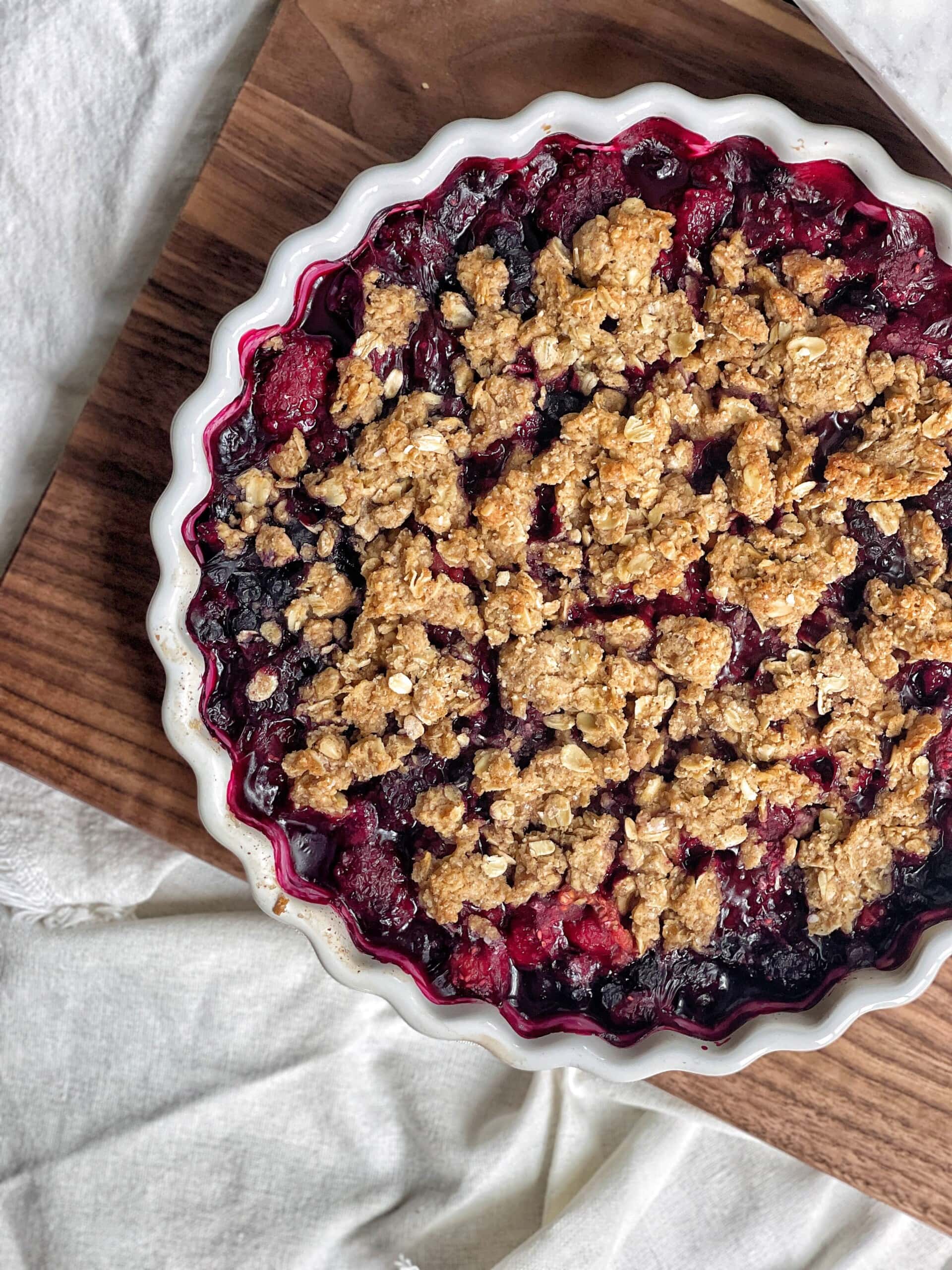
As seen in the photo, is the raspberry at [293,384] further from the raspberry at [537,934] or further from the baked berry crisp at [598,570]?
the raspberry at [537,934]

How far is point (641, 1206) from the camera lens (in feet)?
7.67

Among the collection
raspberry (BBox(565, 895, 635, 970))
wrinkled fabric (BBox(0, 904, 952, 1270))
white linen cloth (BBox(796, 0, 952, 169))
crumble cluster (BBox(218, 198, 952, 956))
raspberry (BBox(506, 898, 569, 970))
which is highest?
white linen cloth (BBox(796, 0, 952, 169))

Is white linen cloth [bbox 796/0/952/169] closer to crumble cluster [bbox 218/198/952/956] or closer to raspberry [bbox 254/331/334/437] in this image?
crumble cluster [bbox 218/198/952/956]

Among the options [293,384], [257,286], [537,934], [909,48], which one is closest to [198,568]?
[293,384]

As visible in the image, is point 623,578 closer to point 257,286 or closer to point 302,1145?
point 257,286

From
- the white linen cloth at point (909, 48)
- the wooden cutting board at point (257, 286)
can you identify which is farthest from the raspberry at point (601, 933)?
the white linen cloth at point (909, 48)

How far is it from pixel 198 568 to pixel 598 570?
1.87 ft

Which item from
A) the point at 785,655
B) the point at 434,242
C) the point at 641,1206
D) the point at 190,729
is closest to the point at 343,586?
the point at 190,729

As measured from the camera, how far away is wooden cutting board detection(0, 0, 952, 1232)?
6.05ft

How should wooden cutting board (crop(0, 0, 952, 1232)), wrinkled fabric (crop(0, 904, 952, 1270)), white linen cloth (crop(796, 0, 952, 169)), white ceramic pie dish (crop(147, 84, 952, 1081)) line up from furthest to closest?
wrinkled fabric (crop(0, 904, 952, 1270)), wooden cutting board (crop(0, 0, 952, 1232)), white linen cloth (crop(796, 0, 952, 169)), white ceramic pie dish (crop(147, 84, 952, 1081))

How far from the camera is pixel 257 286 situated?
1861 millimetres

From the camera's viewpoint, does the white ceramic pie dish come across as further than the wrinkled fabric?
No

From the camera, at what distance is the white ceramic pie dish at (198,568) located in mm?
1597

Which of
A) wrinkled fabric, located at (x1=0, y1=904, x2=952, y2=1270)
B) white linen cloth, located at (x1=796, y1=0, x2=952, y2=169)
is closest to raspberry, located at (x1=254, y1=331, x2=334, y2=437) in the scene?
white linen cloth, located at (x1=796, y1=0, x2=952, y2=169)
